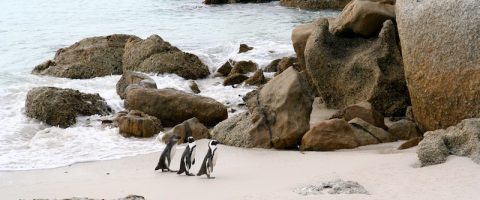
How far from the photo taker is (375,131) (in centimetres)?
1033

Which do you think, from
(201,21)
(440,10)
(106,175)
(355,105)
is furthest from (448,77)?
(201,21)

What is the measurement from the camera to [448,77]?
9.39 metres

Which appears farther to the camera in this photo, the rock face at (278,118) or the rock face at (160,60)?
the rock face at (160,60)

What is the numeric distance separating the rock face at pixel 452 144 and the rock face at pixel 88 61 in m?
10.1

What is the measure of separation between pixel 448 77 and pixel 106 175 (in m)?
→ 4.35

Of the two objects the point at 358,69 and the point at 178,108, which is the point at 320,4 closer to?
the point at 358,69

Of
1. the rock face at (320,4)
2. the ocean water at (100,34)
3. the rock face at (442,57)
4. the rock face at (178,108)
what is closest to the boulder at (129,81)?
the ocean water at (100,34)

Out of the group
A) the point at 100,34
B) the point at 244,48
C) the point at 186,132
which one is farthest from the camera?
the point at 100,34

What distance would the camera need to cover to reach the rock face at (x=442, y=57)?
9.25 metres

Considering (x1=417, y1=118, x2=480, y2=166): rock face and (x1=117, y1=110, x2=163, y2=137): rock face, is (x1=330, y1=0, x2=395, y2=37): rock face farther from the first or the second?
(x1=417, y1=118, x2=480, y2=166): rock face

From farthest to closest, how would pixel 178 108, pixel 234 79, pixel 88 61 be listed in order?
1. pixel 88 61
2. pixel 234 79
3. pixel 178 108

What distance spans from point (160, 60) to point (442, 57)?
8.54 meters

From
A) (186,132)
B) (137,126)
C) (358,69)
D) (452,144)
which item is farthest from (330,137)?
(137,126)

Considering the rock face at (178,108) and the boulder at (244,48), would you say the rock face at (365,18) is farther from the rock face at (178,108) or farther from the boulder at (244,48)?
the boulder at (244,48)
